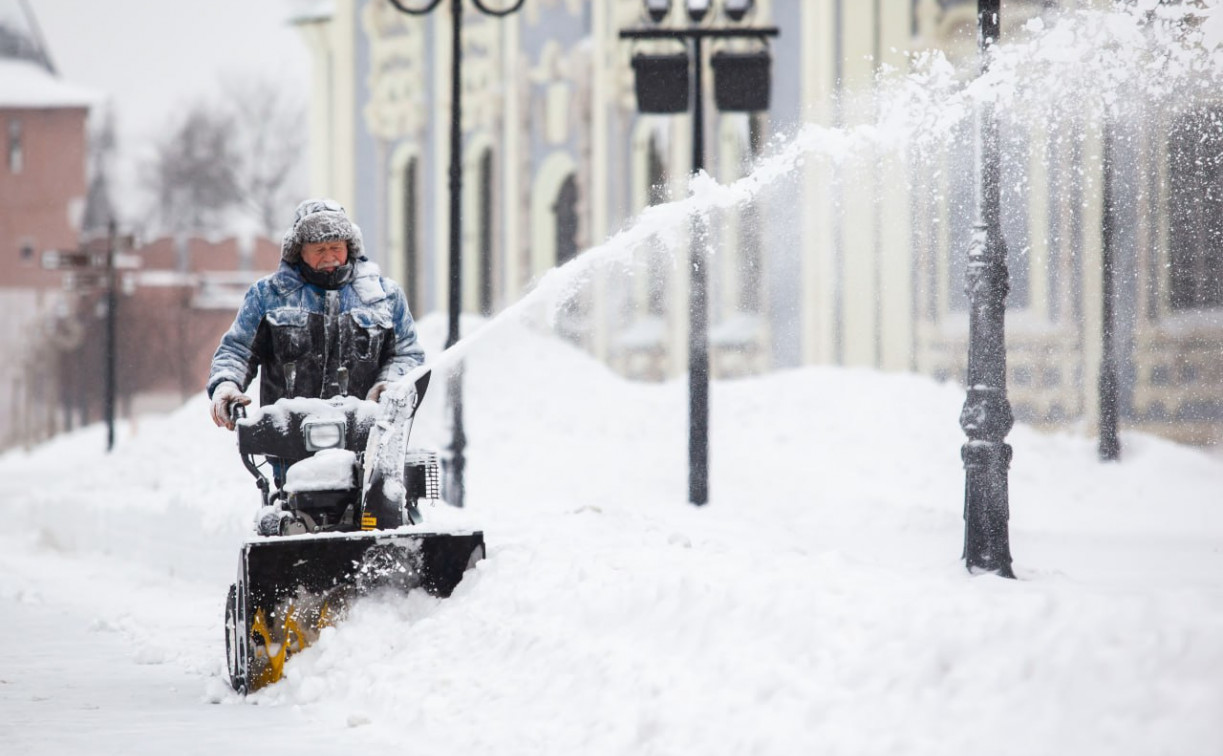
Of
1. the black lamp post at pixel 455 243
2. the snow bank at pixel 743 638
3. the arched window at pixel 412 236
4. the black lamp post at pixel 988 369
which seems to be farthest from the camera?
the arched window at pixel 412 236

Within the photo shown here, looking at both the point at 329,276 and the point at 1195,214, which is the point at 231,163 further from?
the point at 329,276

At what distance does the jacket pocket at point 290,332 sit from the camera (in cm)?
721

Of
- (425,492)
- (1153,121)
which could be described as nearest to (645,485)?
(1153,121)

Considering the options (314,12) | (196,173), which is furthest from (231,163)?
(314,12)

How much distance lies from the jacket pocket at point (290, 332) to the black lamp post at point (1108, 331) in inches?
499

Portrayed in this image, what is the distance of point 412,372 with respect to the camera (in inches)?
284

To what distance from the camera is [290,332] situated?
284 inches

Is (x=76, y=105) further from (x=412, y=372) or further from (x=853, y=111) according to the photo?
(x=412, y=372)

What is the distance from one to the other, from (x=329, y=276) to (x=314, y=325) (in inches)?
9.3

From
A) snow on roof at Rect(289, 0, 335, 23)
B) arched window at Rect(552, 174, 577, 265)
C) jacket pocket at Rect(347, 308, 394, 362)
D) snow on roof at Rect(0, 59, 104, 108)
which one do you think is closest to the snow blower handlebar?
jacket pocket at Rect(347, 308, 394, 362)

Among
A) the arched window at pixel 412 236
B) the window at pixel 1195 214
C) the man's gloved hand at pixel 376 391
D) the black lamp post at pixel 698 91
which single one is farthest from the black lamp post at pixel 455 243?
the arched window at pixel 412 236

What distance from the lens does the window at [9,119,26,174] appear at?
196ft

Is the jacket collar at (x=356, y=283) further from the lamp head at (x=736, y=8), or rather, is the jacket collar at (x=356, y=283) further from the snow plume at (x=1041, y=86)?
the lamp head at (x=736, y=8)

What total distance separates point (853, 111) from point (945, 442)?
4.51m
